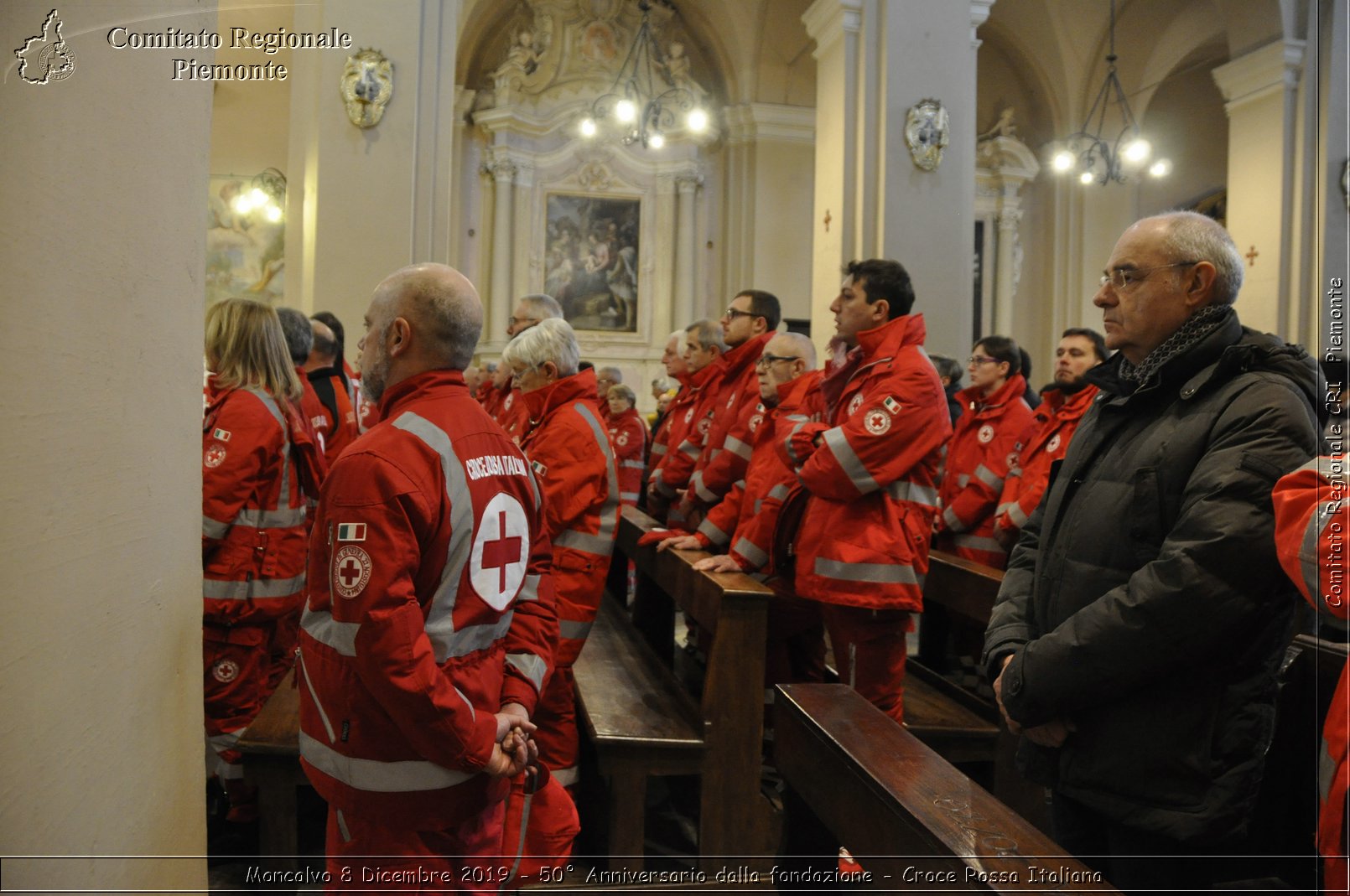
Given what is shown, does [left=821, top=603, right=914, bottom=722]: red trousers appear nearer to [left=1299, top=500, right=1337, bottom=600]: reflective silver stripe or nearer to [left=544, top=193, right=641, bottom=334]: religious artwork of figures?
[left=1299, top=500, right=1337, bottom=600]: reflective silver stripe

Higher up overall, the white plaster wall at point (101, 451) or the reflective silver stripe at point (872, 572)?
the white plaster wall at point (101, 451)

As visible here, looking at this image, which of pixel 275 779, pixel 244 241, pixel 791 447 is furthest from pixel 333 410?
pixel 244 241

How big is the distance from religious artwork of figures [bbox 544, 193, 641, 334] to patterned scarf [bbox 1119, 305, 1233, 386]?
12.9 m

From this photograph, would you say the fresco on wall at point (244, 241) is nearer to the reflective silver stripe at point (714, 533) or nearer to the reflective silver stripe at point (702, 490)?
the reflective silver stripe at point (702, 490)

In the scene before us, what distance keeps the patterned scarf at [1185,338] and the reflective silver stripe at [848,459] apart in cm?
136

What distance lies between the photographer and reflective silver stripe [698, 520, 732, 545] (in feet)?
13.7

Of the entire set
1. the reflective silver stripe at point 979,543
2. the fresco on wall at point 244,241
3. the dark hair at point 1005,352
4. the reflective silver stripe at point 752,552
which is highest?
the fresco on wall at point 244,241

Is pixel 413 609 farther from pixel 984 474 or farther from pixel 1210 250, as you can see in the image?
pixel 984 474

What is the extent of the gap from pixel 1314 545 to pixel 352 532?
150 cm

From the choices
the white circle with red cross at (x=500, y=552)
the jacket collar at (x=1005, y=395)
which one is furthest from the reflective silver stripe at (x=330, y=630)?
the jacket collar at (x=1005, y=395)

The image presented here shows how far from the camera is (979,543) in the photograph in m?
5.07

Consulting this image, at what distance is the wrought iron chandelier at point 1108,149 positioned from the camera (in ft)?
36.8

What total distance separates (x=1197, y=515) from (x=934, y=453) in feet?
5.86

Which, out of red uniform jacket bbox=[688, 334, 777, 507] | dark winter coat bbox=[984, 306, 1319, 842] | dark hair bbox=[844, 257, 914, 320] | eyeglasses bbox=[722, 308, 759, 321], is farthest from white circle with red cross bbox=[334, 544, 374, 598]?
eyeglasses bbox=[722, 308, 759, 321]
